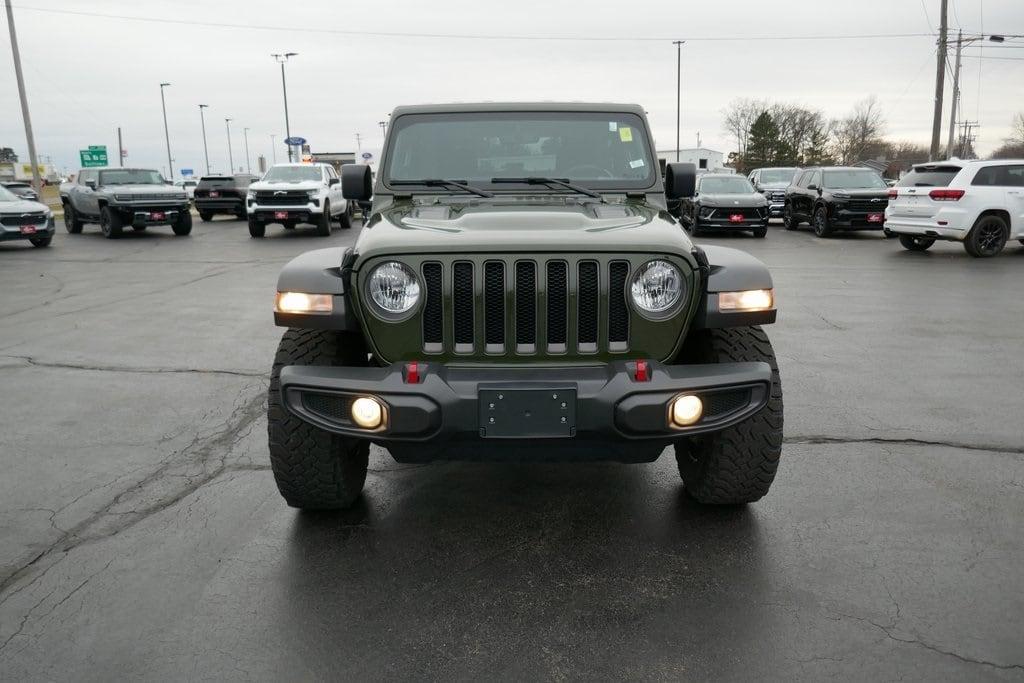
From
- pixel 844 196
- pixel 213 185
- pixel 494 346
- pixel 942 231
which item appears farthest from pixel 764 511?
pixel 213 185

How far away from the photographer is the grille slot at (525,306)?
2.95 metres

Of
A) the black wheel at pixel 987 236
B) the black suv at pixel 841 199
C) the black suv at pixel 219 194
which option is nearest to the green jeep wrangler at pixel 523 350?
the black wheel at pixel 987 236

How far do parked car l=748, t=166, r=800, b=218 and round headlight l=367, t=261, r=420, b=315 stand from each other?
22.7m

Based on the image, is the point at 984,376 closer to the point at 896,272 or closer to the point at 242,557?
the point at 242,557

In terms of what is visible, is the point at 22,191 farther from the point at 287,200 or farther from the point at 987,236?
the point at 987,236

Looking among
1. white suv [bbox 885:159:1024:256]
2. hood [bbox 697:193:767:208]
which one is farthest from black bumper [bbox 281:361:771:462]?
hood [bbox 697:193:767:208]

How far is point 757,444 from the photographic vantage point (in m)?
3.32

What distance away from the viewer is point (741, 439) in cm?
332

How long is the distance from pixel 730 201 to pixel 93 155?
140ft

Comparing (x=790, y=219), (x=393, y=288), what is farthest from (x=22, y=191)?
(x=393, y=288)

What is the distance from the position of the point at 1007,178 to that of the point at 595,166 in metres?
12.1

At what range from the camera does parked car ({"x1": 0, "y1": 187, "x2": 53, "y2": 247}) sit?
56.9ft

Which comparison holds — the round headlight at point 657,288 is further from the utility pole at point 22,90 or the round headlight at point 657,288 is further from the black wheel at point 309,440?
the utility pole at point 22,90

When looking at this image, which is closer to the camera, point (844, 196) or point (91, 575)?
point (91, 575)
